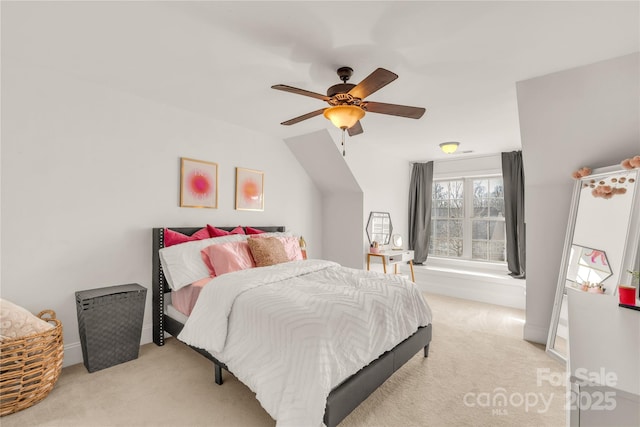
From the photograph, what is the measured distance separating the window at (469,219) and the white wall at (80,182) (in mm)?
4175

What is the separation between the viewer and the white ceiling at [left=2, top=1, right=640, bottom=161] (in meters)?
1.68

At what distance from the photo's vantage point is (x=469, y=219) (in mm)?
5281

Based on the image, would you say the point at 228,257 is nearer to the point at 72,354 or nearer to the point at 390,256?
the point at 72,354

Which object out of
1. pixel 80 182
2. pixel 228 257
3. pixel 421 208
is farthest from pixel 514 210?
pixel 80 182

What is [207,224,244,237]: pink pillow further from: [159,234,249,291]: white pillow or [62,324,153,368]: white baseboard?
[62,324,153,368]: white baseboard

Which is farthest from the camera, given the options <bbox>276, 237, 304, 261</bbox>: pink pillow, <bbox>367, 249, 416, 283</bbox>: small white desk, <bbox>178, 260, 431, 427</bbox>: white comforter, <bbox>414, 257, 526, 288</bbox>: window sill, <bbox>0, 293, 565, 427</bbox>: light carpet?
<bbox>367, 249, 416, 283</bbox>: small white desk

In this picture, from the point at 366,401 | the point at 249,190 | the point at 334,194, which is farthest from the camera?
the point at 334,194

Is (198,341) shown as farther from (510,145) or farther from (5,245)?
(510,145)

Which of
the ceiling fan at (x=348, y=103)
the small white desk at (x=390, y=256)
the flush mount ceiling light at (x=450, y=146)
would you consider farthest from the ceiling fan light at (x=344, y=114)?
the small white desk at (x=390, y=256)

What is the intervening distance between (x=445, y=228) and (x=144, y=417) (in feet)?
17.0

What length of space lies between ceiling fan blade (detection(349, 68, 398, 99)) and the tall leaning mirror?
6.38 feet

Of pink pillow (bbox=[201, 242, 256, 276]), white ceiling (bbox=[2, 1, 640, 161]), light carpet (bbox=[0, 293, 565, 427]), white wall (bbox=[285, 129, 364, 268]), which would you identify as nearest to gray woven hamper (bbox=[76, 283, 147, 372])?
light carpet (bbox=[0, 293, 565, 427])

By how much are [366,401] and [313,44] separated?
2452 mm

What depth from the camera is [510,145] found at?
14.3 feet
